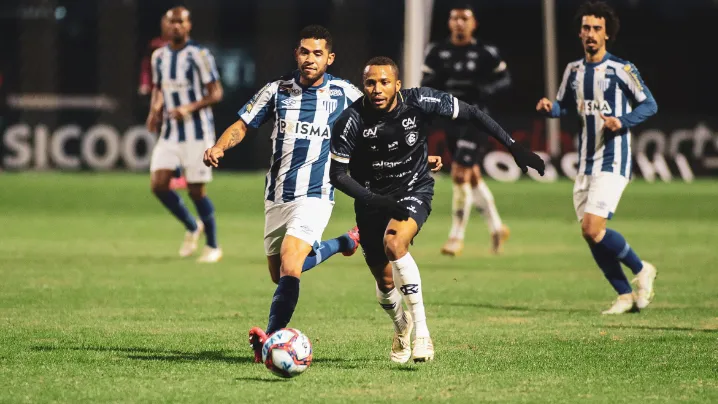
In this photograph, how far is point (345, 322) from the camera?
8.88 meters

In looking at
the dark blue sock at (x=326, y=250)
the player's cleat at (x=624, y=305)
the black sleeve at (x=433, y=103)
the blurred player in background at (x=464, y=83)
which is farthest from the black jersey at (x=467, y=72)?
the black sleeve at (x=433, y=103)

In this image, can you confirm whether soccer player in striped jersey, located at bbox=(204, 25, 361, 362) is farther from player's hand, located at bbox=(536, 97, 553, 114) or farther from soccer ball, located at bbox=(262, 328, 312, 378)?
player's hand, located at bbox=(536, 97, 553, 114)

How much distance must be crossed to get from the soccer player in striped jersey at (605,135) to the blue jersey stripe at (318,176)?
7.85 feet

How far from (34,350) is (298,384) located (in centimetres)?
188

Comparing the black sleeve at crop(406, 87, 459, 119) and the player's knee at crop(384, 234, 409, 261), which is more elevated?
the black sleeve at crop(406, 87, 459, 119)

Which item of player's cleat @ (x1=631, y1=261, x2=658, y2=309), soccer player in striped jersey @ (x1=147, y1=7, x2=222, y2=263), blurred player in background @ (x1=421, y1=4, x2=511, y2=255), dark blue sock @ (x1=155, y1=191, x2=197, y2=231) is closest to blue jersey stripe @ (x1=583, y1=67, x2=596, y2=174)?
player's cleat @ (x1=631, y1=261, x2=658, y2=309)

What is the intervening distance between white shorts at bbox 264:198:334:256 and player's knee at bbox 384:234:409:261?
0.53m

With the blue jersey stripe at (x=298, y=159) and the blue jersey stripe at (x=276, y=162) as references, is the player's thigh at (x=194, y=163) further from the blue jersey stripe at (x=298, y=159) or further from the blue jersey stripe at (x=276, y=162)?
the blue jersey stripe at (x=298, y=159)

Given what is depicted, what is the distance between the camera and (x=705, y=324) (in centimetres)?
883

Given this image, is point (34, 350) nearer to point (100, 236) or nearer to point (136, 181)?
point (100, 236)

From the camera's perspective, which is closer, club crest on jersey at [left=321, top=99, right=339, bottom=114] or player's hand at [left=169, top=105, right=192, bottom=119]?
club crest on jersey at [left=321, top=99, right=339, bottom=114]

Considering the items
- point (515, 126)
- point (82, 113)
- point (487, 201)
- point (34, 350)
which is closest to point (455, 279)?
point (487, 201)

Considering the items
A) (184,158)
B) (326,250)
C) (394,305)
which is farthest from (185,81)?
(394,305)

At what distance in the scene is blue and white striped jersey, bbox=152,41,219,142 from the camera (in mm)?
13180
